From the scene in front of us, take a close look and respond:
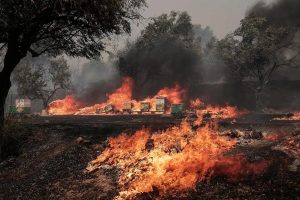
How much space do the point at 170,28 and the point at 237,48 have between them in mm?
22459

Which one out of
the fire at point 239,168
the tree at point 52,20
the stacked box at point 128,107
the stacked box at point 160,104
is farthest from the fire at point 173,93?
the fire at point 239,168

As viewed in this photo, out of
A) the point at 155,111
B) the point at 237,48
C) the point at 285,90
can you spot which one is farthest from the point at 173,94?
the point at 285,90

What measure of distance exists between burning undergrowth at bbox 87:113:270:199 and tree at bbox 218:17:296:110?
32.0 metres

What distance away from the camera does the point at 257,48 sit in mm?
45031

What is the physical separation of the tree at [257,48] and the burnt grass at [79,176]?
1171 inches

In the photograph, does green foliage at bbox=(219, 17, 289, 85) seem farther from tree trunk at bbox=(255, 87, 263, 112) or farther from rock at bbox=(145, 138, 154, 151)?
rock at bbox=(145, 138, 154, 151)

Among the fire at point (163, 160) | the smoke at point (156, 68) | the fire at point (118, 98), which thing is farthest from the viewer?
the smoke at point (156, 68)

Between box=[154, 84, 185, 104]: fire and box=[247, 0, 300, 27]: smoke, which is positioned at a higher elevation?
box=[247, 0, 300, 27]: smoke

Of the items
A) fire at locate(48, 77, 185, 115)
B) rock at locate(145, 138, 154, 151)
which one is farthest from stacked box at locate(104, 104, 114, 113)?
rock at locate(145, 138, 154, 151)

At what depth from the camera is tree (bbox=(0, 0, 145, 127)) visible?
15898mm

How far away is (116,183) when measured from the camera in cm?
1215

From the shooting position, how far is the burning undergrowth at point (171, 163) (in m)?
10.8

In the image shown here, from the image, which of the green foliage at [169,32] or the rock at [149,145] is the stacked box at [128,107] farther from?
the rock at [149,145]

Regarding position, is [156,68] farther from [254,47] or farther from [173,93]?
[254,47]
